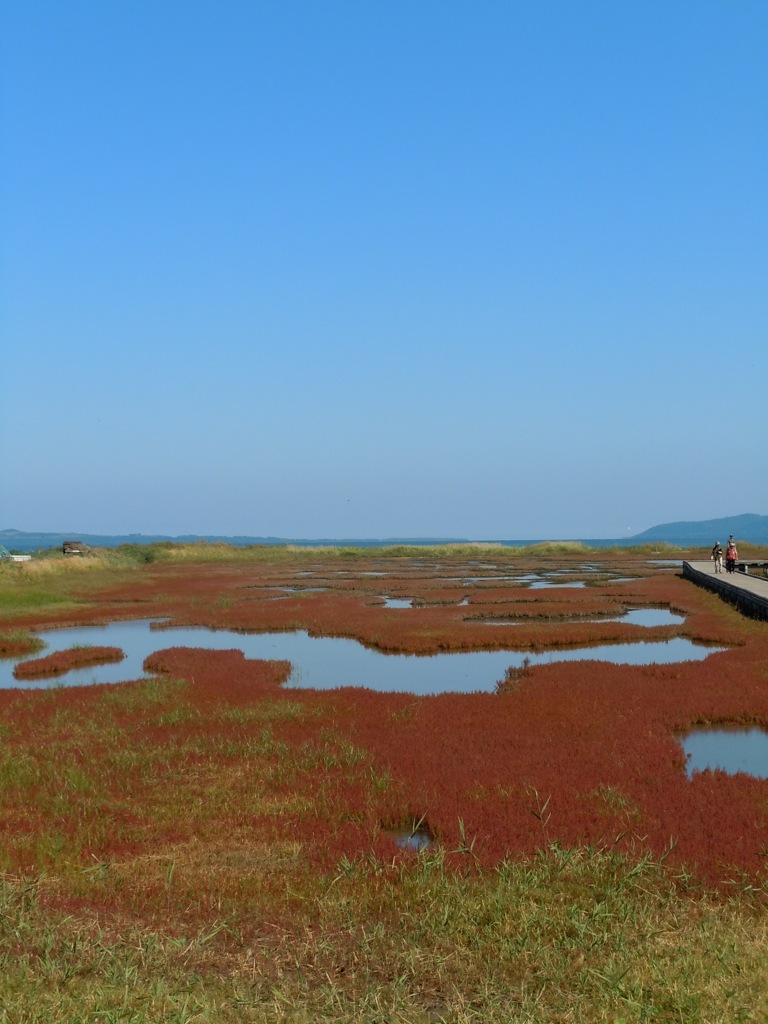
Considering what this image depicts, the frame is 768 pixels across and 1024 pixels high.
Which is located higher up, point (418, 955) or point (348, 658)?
point (418, 955)

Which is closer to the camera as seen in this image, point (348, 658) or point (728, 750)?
point (728, 750)

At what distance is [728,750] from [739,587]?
2581cm

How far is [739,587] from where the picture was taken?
39.5 meters

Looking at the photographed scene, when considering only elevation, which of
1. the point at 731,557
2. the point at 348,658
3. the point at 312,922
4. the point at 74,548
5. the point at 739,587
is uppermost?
the point at 74,548

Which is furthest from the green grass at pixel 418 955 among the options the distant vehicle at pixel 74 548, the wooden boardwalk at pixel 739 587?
the distant vehicle at pixel 74 548

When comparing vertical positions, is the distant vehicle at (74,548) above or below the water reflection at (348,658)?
above

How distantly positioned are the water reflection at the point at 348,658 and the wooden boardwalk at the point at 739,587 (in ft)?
17.8

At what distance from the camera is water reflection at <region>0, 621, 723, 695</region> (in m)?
23.6

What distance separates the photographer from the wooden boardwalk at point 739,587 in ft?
111

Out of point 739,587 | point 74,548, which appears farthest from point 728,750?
point 74,548

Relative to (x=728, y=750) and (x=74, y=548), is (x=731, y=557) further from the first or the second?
(x=74, y=548)

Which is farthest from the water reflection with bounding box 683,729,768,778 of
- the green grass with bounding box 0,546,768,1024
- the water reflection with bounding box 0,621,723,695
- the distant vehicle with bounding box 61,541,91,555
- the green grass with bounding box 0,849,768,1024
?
the distant vehicle with bounding box 61,541,91,555

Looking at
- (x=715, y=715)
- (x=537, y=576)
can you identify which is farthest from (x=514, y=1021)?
(x=537, y=576)

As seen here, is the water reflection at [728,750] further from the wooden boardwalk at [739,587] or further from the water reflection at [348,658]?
the wooden boardwalk at [739,587]
